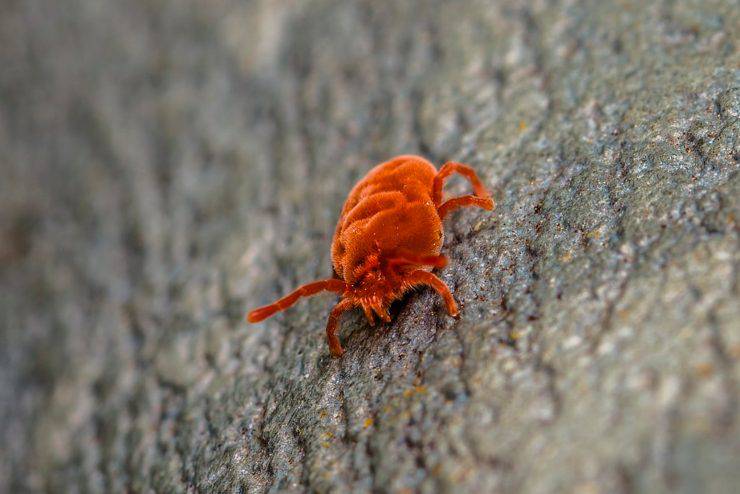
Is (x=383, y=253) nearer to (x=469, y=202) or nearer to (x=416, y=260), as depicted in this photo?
(x=416, y=260)

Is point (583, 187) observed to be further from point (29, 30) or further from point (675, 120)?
point (29, 30)

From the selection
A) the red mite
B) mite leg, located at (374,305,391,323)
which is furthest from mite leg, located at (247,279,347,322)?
mite leg, located at (374,305,391,323)

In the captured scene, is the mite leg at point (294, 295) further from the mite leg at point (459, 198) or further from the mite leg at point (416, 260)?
the mite leg at point (459, 198)

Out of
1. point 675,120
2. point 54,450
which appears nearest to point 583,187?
point 675,120

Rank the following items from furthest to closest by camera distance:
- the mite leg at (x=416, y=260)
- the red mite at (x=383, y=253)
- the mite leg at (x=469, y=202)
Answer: the mite leg at (x=469, y=202) < the red mite at (x=383, y=253) < the mite leg at (x=416, y=260)

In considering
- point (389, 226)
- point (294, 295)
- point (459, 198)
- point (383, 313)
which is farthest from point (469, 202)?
point (294, 295)

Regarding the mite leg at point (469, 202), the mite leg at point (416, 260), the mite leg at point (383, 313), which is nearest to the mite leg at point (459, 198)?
the mite leg at point (469, 202)
